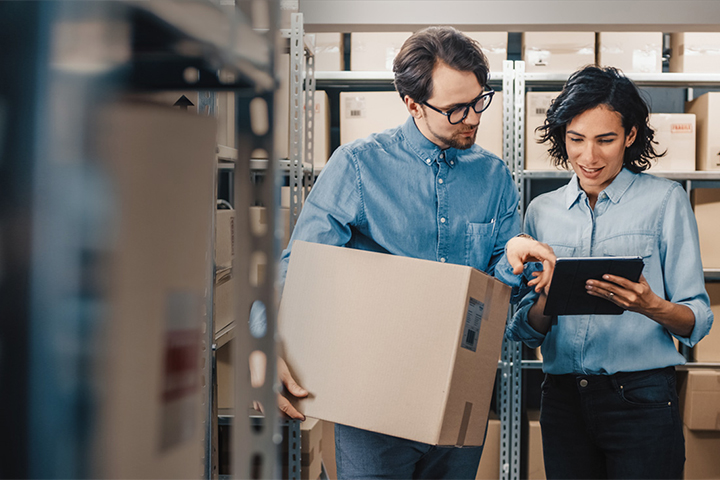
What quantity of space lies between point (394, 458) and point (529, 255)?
50 cm

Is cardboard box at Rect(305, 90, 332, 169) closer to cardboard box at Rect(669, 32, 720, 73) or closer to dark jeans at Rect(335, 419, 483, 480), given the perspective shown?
dark jeans at Rect(335, 419, 483, 480)

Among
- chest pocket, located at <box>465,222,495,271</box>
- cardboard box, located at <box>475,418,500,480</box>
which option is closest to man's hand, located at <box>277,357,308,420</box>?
chest pocket, located at <box>465,222,495,271</box>

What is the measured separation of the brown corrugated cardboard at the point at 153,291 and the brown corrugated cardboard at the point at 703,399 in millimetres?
2369

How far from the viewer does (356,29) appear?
Answer: 7.45 ft

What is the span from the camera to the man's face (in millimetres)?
1122

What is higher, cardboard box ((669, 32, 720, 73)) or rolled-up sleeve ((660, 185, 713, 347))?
cardboard box ((669, 32, 720, 73))

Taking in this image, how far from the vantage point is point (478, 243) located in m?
1.15

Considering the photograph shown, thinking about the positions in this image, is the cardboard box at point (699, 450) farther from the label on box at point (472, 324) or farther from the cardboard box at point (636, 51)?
the label on box at point (472, 324)

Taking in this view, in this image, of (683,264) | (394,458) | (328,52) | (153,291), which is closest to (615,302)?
(683,264)

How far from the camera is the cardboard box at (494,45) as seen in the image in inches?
87.0

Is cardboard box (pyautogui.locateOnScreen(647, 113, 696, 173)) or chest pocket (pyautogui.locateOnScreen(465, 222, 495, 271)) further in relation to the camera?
cardboard box (pyautogui.locateOnScreen(647, 113, 696, 173))

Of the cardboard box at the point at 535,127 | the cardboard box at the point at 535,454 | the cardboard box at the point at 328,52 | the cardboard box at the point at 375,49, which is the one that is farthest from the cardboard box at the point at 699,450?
the cardboard box at the point at 328,52

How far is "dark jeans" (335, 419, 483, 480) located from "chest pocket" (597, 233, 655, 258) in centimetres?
63

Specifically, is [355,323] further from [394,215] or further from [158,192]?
[158,192]
